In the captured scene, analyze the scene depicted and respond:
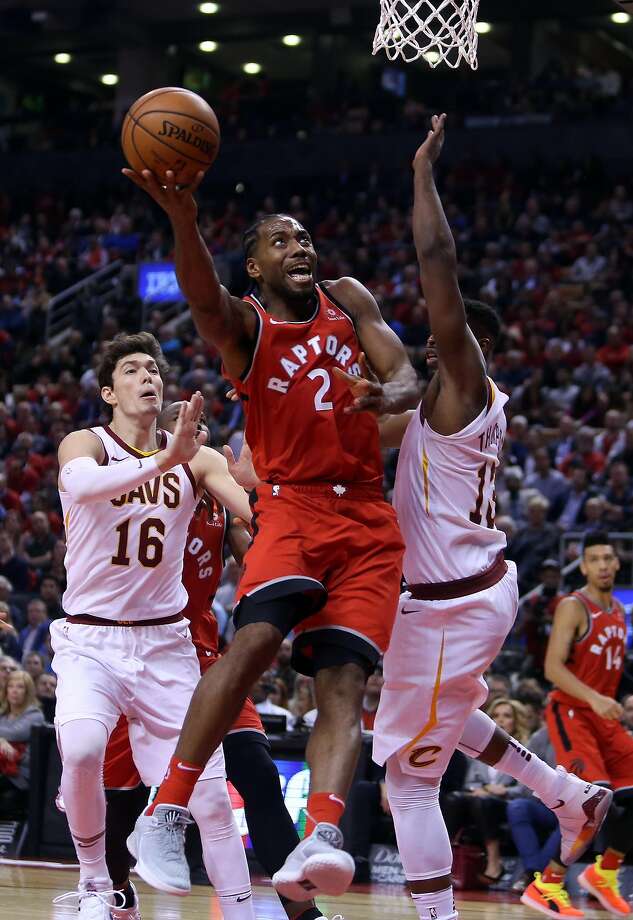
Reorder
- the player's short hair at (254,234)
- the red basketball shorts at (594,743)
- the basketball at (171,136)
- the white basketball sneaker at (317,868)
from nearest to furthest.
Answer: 1. the white basketball sneaker at (317,868)
2. the basketball at (171,136)
3. the player's short hair at (254,234)
4. the red basketball shorts at (594,743)

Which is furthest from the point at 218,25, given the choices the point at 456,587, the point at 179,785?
the point at 179,785

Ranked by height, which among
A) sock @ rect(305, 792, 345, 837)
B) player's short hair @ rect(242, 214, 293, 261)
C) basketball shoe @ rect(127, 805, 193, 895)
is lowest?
basketball shoe @ rect(127, 805, 193, 895)

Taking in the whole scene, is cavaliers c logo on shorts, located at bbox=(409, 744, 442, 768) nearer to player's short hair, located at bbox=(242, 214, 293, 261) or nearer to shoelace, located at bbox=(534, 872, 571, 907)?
player's short hair, located at bbox=(242, 214, 293, 261)

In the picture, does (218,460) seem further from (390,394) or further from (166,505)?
(390,394)

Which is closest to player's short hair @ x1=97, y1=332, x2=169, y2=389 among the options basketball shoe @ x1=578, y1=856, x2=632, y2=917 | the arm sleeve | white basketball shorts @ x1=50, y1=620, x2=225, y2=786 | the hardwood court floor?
the arm sleeve

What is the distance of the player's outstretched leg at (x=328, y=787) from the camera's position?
13.4 ft

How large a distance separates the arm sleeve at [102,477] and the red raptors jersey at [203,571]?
32.1 inches

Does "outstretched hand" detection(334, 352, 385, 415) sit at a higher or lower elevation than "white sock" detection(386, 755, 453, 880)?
higher

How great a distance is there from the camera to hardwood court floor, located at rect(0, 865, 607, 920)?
710 cm

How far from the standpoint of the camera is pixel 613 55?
28.8m

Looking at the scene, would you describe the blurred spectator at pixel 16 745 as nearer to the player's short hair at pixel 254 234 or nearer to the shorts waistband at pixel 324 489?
the shorts waistband at pixel 324 489

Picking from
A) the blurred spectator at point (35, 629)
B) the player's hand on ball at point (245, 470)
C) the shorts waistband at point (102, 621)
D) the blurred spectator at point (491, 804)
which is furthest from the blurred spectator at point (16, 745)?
Result: the player's hand on ball at point (245, 470)

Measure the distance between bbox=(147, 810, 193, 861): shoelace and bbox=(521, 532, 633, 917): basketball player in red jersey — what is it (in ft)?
12.5

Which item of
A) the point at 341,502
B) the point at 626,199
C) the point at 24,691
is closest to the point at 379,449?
the point at 341,502
